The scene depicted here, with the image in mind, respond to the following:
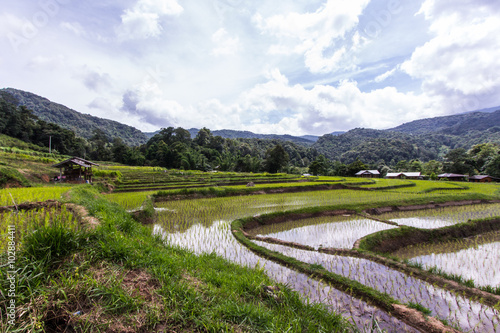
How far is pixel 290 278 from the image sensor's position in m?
5.38

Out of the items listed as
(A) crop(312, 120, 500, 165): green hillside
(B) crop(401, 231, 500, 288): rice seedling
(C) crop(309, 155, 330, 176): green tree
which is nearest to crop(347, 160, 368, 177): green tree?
(C) crop(309, 155, 330, 176): green tree

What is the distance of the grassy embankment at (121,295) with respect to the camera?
2.08m

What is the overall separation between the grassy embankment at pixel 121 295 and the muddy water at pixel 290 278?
971 millimetres

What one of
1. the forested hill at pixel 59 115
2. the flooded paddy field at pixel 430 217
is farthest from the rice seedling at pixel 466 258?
the forested hill at pixel 59 115

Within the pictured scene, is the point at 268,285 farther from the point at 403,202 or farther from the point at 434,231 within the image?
the point at 403,202

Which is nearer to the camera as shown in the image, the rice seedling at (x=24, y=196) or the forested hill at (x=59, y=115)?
the rice seedling at (x=24, y=196)

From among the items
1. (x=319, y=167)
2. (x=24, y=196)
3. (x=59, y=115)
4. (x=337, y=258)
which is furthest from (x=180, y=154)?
(x=59, y=115)

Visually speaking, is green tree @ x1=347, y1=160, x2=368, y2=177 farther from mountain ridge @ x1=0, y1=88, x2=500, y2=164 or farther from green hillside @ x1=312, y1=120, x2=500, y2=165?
mountain ridge @ x1=0, y1=88, x2=500, y2=164

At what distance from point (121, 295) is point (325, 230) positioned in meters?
9.08

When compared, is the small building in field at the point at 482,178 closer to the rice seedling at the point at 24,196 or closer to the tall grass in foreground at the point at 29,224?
the tall grass in foreground at the point at 29,224

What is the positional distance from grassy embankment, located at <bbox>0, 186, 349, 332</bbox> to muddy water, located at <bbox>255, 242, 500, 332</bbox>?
2.55 m

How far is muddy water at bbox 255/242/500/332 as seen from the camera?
420 centimetres

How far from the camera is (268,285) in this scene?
4.09 meters

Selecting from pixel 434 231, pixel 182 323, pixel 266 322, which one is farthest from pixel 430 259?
pixel 182 323
